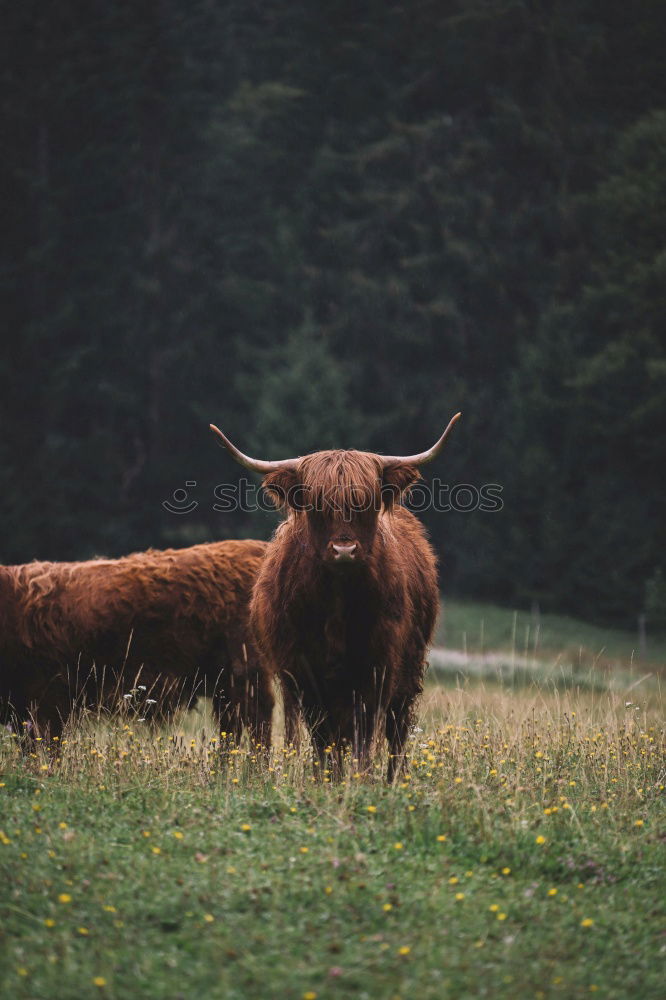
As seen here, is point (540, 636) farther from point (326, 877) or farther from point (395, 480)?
point (326, 877)

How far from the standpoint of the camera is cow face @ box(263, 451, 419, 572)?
6.31 meters

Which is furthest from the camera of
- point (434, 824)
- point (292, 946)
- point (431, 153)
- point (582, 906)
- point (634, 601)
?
point (431, 153)

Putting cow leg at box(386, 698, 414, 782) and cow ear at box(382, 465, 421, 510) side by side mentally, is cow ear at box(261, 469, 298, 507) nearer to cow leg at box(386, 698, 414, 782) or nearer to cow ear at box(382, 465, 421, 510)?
cow ear at box(382, 465, 421, 510)

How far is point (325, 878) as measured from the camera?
4.75 meters

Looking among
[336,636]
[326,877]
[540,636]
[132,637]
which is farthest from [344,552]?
[540,636]

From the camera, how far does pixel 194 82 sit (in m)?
30.9

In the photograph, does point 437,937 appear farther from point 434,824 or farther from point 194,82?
point 194,82

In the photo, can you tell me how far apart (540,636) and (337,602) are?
611 inches

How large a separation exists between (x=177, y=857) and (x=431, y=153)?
26.7 m

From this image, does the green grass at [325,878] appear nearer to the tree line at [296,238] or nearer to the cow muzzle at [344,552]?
the cow muzzle at [344,552]

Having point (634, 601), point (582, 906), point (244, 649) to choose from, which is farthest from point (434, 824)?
point (634, 601)

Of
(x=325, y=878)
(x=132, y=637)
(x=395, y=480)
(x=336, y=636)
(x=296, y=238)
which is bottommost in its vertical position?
(x=325, y=878)

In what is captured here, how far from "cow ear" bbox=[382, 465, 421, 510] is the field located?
4.71 feet

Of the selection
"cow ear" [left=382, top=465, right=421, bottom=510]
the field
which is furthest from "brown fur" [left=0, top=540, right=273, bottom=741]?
"cow ear" [left=382, top=465, right=421, bottom=510]
